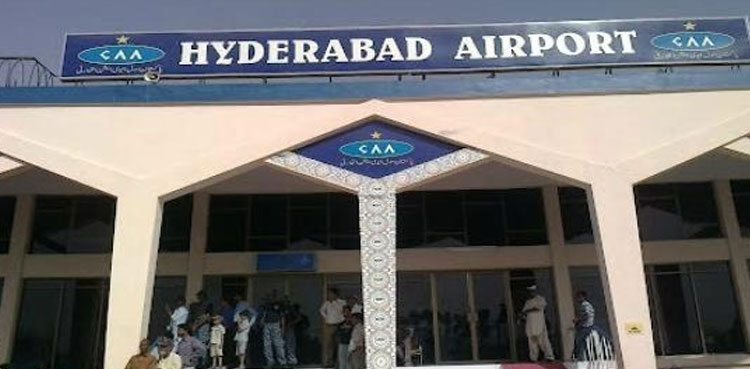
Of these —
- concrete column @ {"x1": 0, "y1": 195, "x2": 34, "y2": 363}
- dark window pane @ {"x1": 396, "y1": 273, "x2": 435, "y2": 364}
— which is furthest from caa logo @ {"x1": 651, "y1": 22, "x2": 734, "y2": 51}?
concrete column @ {"x1": 0, "y1": 195, "x2": 34, "y2": 363}

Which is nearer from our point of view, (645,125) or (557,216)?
(645,125)

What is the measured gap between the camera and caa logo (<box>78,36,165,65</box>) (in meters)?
13.5

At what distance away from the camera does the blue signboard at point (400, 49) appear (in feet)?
44.1

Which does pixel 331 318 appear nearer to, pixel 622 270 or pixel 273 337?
pixel 273 337

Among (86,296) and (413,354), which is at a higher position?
(86,296)

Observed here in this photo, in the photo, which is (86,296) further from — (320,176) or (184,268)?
(320,176)

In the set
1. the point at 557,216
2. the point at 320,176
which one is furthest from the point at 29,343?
the point at 557,216

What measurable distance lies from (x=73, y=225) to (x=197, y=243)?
2744mm

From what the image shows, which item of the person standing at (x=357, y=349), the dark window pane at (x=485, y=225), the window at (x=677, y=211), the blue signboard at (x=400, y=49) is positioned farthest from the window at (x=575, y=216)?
the person standing at (x=357, y=349)

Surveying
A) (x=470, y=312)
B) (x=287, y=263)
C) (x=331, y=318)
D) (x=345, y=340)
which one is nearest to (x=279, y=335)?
(x=331, y=318)

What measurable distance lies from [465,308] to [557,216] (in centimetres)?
265

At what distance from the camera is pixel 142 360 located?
951cm

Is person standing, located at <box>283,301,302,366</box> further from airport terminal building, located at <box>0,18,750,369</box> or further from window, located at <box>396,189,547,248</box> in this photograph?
window, located at <box>396,189,547,248</box>

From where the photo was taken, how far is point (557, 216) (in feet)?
45.9
